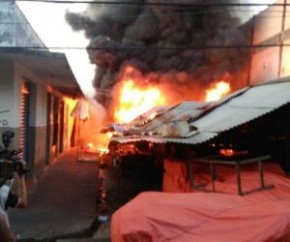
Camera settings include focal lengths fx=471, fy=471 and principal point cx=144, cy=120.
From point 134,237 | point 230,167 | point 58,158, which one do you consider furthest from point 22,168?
point 58,158

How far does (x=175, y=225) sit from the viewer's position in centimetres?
466

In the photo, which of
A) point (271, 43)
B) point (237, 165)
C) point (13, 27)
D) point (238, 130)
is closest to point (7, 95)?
point (13, 27)

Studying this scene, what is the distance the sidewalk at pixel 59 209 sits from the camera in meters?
9.17

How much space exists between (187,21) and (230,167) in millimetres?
17795

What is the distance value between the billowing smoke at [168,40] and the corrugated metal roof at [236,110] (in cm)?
1344

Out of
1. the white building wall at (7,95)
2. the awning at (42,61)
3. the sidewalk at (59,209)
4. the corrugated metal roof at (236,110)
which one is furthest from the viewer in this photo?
the white building wall at (7,95)

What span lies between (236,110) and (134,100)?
15.9 meters

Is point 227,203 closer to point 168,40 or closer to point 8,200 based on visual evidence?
point 8,200

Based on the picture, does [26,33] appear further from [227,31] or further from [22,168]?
[227,31]

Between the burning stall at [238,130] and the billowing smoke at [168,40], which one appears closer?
the burning stall at [238,130]

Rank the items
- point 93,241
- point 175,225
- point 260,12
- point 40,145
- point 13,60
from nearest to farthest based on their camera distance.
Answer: point 175,225
point 93,241
point 13,60
point 40,145
point 260,12

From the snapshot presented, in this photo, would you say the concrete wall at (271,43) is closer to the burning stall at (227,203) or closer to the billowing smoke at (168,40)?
the billowing smoke at (168,40)

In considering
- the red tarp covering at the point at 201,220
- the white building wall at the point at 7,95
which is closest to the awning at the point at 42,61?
the white building wall at the point at 7,95

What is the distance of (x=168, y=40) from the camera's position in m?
24.0
